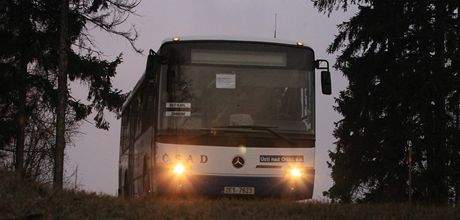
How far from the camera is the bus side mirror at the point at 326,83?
536 inches

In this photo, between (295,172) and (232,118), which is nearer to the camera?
(232,118)

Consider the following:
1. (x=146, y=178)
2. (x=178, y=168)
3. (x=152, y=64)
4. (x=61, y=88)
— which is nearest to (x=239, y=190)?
(x=178, y=168)

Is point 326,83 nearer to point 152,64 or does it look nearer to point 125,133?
point 152,64

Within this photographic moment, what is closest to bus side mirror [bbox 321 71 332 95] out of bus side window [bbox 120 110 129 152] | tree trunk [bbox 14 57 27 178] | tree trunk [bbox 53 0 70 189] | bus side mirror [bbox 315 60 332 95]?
bus side mirror [bbox 315 60 332 95]

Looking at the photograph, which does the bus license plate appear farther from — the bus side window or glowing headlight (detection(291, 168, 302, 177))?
the bus side window

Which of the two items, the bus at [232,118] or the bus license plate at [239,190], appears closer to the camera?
the bus at [232,118]

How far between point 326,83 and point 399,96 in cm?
1367

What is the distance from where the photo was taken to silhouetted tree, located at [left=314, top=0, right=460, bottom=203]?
26.0 m

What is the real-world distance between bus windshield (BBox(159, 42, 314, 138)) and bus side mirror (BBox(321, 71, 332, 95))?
0.23 m

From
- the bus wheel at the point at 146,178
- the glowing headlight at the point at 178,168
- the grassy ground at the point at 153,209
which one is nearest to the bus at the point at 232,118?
the glowing headlight at the point at 178,168

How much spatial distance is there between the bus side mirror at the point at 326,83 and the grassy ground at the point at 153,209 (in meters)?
2.54

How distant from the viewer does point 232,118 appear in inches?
520

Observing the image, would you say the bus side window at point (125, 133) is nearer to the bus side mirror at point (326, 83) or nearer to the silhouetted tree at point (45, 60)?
the silhouetted tree at point (45, 60)

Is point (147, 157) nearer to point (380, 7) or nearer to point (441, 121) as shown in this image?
point (441, 121)
